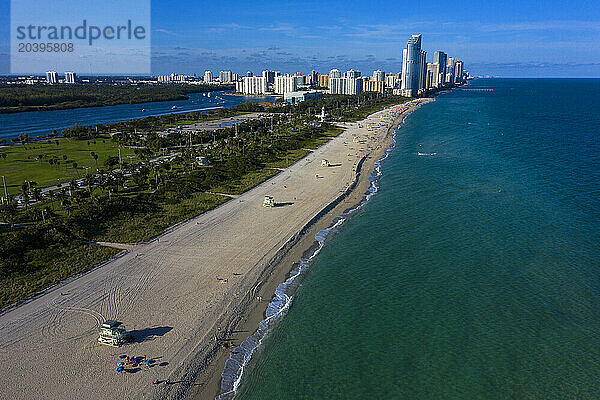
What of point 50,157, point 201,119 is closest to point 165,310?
point 50,157

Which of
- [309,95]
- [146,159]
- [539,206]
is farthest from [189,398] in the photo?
[309,95]

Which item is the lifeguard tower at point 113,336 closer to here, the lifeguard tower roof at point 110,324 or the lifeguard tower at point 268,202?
the lifeguard tower roof at point 110,324

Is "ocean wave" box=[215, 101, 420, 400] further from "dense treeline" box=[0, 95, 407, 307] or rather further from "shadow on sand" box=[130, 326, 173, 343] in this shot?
"dense treeline" box=[0, 95, 407, 307]

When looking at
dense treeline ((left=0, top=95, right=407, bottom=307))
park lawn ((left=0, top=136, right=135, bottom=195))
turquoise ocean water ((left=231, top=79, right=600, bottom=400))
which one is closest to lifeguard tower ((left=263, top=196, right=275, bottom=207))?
dense treeline ((left=0, top=95, right=407, bottom=307))

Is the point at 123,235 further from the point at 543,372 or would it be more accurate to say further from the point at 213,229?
the point at 543,372

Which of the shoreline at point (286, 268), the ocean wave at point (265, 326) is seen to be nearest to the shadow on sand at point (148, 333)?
the shoreline at point (286, 268)

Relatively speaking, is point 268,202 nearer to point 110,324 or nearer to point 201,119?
point 110,324

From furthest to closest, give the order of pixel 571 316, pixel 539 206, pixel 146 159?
pixel 146 159 < pixel 539 206 < pixel 571 316
